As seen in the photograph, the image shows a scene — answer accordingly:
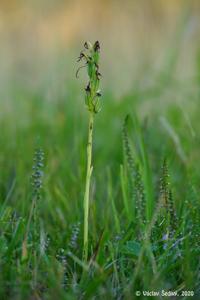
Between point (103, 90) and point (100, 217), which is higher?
point (103, 90)

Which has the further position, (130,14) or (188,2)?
(130,14)

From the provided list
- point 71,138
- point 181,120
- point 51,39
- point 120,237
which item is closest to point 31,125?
point 71,138

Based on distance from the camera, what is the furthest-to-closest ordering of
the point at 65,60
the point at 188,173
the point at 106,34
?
the point at 106,34, the point at 65,60, the point at 188,173

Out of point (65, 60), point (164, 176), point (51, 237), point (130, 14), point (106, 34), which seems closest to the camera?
point (164, 176)

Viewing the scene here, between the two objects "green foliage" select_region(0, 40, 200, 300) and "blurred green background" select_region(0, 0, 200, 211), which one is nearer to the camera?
"green foliage" select_region(0, 40, 200, 300)

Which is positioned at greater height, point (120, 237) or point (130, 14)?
point (130, 14)

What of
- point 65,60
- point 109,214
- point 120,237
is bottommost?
point 120,237

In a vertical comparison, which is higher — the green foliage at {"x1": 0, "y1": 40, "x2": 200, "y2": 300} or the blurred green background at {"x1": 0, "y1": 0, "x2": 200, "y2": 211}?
the blurred green background at {"x1": 0, "y1": 0, "x2": 200, "y2": 211}

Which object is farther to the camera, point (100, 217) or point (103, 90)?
point (103, 90)

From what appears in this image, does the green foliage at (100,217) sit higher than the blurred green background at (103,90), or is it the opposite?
the blurred green background at (103,90)

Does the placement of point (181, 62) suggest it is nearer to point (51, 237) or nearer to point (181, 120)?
point (181, 120)

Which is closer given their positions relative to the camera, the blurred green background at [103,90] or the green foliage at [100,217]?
the green foliage at [100,217]
